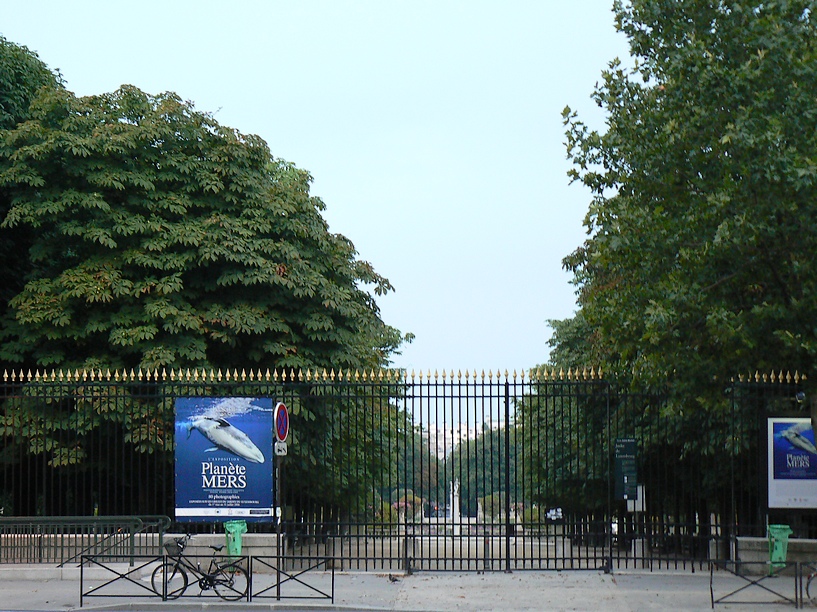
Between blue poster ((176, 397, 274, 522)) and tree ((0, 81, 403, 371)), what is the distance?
6.28 meters

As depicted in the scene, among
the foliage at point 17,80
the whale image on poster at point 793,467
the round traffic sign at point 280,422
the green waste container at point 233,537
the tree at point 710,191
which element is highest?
the foliage at point 17,80

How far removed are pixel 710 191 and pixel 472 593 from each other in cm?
676

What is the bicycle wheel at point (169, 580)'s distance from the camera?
1520cm

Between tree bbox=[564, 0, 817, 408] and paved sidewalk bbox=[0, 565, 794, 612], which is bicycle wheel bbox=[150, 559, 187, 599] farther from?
tree bbox=[564, 0, 817, 408]

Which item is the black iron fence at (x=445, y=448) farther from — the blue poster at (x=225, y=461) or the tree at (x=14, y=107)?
the tree at (x=14, y=107)

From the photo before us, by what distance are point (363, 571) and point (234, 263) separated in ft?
31.9

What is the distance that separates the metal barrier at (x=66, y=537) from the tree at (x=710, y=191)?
885 centimetres

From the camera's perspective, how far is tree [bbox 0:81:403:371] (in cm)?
2550

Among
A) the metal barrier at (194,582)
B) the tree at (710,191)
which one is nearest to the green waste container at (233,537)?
the metal barrier at (194,582)

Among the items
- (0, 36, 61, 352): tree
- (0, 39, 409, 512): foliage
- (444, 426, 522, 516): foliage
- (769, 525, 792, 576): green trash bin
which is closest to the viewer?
(444, 426, 522, 516): foliage

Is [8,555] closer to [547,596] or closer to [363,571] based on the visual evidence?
[363,571]

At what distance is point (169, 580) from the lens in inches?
624

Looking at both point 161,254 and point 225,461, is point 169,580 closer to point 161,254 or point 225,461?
point 225,461

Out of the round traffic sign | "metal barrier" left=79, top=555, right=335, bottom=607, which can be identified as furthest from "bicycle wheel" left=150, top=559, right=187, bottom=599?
the round traffic sign
